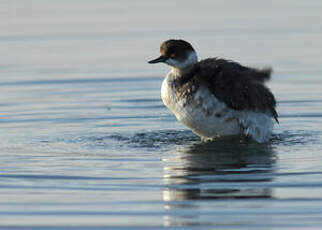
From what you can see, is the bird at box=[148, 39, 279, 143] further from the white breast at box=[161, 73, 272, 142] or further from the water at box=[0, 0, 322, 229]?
the water at box=[0, 0, 322, 229]

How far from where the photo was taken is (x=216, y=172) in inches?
387

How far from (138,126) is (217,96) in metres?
1.69

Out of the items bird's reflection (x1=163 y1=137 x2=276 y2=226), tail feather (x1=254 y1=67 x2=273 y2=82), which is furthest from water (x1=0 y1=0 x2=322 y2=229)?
tail feather (x1=254 y1=67 x2=273 y2=82)

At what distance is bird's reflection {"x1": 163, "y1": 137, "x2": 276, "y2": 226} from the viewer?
28.8ft

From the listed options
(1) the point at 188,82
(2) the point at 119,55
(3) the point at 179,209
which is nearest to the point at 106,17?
(2) the point at 119,55

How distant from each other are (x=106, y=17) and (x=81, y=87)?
406 centimetres

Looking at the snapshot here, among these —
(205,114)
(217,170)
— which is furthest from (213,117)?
(217,170)

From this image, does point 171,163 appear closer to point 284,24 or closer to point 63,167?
point 63,167

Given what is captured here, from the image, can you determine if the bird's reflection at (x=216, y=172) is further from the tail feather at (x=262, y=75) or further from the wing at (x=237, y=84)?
the tail feather at (x=262, y=75)

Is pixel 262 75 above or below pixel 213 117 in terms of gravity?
above

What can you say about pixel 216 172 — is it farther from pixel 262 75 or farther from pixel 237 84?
pixel 262 75

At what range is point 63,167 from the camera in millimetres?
9977

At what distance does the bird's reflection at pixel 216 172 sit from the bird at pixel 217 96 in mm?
207

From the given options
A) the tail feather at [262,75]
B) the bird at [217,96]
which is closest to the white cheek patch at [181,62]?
the bird at [217,96]
